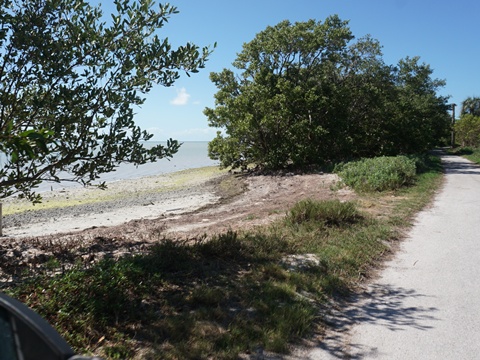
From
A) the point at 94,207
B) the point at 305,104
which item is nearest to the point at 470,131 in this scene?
the point at 305,104

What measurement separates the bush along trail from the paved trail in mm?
348

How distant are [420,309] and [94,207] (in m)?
16.3

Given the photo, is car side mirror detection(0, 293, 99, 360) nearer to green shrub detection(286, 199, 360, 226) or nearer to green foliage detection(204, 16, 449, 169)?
green shrub detection(286, 199, 360, 226)

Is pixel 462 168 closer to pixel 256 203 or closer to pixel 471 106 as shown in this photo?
pixel 256 203

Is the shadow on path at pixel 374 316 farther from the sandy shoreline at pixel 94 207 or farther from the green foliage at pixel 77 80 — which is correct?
the sandy shoreline at pixel 94 207

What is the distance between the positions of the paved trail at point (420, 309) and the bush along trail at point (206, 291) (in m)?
0.35

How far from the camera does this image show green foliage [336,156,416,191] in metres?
15.4

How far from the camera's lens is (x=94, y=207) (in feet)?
60.3

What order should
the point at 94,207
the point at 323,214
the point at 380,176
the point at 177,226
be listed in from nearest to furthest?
the point at 323,214
the point at 177,226
the point at 380,176
the point at 94,207

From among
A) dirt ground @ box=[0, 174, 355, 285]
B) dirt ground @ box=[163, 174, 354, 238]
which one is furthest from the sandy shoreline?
dirt ground @ box=[163, 174, 354, 238]

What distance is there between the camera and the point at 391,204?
40.4 ft

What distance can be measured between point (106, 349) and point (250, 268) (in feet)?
9.08

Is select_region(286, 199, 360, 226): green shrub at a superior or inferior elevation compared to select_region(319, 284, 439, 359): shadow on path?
Result: superior

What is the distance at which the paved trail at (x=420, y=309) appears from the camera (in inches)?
152
